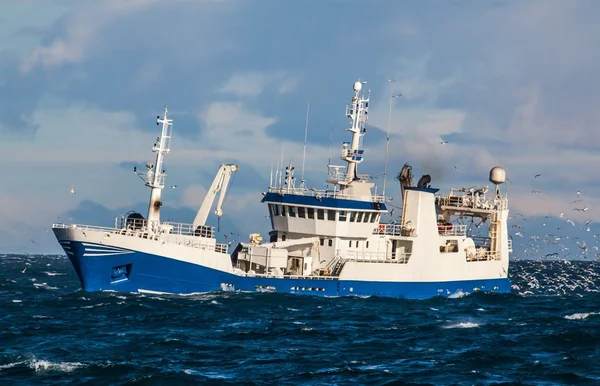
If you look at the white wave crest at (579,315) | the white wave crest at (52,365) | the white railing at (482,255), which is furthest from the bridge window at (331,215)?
the white wave crest at (52,365)

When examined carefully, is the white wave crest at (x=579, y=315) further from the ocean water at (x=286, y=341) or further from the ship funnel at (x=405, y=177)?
the ship funnel at (x=405, y=177)

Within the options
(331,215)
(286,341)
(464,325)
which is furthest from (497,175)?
(286,341)

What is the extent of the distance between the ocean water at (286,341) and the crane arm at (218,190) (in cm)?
733

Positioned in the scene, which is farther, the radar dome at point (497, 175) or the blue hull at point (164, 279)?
the radar dome at point (497, 175)

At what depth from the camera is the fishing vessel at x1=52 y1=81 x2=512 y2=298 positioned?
47719 mm

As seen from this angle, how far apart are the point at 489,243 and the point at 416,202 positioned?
10163mm

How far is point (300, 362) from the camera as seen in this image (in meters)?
31.3

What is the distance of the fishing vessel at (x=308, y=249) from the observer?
157 ft

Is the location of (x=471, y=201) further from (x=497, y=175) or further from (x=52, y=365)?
(x=52, y=365)

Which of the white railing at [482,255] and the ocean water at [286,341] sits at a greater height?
Answer: the white railing at [482,255]

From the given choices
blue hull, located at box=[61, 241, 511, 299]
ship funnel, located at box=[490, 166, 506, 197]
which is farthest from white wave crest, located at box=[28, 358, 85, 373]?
ship funnel, located at box=[490, 166, 506, 197]

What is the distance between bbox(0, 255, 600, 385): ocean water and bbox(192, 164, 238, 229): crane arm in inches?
289

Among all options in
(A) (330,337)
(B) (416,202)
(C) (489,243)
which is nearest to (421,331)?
(A) (330,337)

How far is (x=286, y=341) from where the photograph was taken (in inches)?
1416
